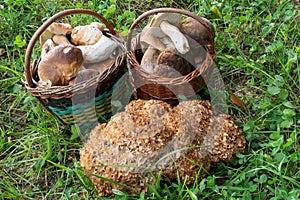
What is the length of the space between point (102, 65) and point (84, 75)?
22 cm

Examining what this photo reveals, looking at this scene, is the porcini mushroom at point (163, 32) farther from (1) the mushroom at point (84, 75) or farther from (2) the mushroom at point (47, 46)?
(2) the mushroom at point (47, 46)

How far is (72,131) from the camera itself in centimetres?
301

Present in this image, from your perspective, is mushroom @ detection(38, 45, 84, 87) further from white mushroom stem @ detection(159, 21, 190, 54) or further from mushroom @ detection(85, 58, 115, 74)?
white mushroom stem @ detection(159, 21, 190, 54)

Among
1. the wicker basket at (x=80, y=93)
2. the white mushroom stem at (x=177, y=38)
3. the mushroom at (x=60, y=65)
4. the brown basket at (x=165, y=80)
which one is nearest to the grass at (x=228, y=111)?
the wicker basket at (x=80, y=93)

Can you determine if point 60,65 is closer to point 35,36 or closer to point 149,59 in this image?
point 35,36

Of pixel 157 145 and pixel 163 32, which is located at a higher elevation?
pixel 163 32

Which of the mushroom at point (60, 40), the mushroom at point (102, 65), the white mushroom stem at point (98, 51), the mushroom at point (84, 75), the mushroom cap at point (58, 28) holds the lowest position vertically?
the mushroom at point (102, 65)

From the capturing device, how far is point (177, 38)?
283 centimetres

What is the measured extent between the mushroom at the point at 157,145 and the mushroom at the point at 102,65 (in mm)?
397

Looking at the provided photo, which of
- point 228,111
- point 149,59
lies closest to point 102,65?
point 149,59

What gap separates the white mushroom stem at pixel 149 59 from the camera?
112 inches

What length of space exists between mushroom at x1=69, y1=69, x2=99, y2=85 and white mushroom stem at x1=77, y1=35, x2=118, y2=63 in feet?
0.49

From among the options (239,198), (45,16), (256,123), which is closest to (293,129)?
(256,123)

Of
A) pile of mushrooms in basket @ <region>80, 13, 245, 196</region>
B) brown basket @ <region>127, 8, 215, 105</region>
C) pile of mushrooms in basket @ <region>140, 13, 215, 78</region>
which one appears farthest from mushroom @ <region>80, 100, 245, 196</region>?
pile of mushrooms in basket @ <region>140, 13, 215, 78</region>
